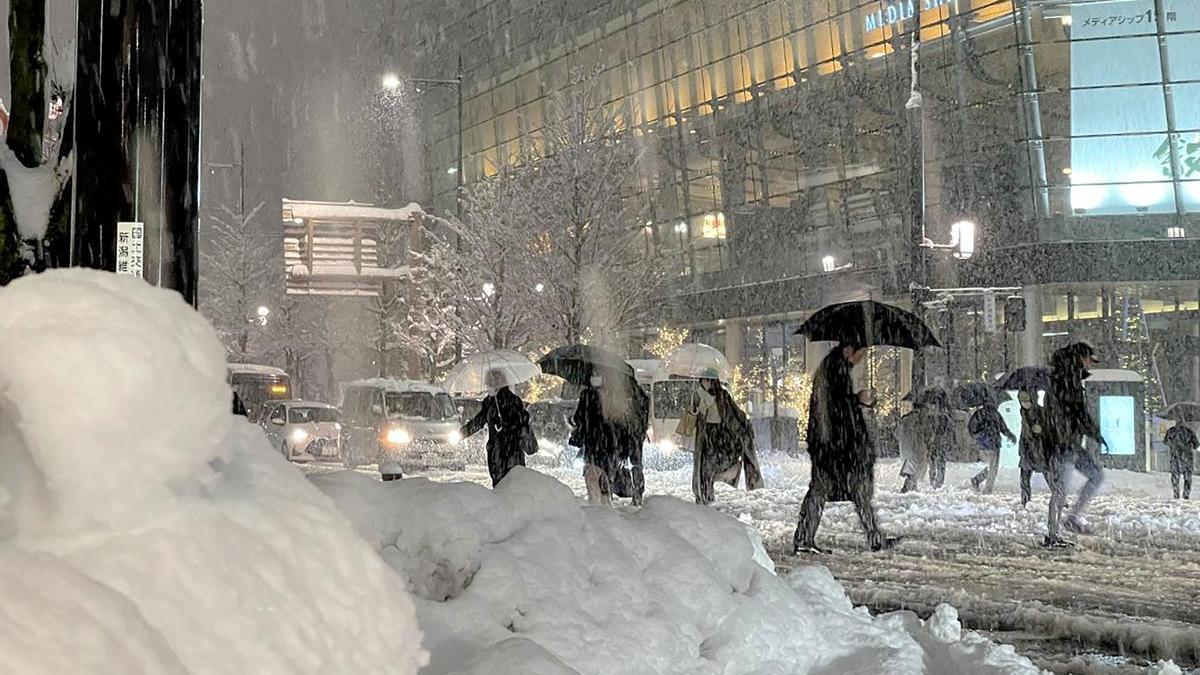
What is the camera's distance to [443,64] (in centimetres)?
5525

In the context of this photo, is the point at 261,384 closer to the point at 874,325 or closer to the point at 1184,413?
the point at 874,325

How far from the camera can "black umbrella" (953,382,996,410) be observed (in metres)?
16.6

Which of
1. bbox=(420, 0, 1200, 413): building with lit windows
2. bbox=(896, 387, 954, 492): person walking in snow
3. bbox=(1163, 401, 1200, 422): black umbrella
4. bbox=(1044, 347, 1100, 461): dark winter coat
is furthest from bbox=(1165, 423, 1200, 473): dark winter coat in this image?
bbox=(1044, 347, 1100, 461): dark winter coat

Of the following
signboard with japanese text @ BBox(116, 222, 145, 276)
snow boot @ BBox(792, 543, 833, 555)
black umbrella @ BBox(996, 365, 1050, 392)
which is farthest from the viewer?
black umbrella @ BBox(996, 365, 1050, 392)

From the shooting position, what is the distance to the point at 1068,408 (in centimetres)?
1088

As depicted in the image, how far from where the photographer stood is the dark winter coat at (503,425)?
11727mm

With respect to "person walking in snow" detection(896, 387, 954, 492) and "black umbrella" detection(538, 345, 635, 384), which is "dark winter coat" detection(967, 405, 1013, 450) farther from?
"black umbrella" detection(538, 345, 635, 384)

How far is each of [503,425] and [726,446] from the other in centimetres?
296

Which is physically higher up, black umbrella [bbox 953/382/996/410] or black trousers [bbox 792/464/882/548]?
black umbrella [bbox 953/382/996/410]

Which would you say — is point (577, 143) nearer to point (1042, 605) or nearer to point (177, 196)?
point (1042, 605)

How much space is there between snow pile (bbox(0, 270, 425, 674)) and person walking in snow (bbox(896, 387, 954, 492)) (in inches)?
636

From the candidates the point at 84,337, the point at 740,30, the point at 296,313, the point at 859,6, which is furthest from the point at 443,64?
the point at 84,337

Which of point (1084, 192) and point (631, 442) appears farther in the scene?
point (1084, 192)

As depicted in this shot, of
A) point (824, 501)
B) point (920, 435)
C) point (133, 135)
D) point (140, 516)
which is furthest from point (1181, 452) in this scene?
point (140, 516)
